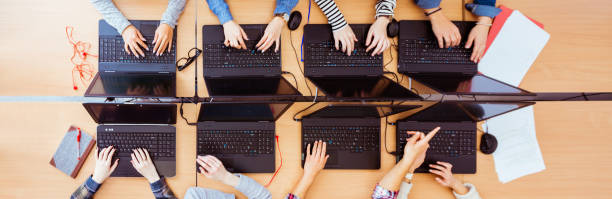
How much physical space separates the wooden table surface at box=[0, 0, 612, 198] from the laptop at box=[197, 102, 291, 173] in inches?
2.1

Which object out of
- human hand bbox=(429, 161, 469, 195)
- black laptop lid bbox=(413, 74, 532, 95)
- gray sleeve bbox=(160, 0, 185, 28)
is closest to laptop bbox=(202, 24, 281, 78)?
gray sleeve bbox=(160, 0, 185, 28)

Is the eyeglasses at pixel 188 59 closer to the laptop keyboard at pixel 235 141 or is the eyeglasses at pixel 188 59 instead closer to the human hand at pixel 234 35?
the human hand at pixel 234 35

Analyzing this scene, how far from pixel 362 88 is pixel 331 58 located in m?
0.21

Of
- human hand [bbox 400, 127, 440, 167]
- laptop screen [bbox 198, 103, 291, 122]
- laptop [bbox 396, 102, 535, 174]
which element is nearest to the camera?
laptop screen [bbox 198, 103, 291, 122]

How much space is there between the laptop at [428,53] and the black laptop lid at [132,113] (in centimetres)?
108

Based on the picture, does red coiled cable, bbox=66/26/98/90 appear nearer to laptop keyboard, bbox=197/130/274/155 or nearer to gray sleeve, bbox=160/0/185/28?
gray sleeve, bbox=160/0/185/28

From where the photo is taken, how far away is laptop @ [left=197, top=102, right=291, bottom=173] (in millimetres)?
1472

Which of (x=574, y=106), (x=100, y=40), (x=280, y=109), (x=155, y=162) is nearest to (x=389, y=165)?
(x=280, y=109)

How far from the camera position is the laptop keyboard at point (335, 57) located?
1.45m

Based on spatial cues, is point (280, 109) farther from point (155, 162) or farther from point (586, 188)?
point (586, 188)

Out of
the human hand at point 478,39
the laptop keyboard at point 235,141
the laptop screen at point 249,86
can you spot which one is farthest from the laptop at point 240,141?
the human hand at point 478,39

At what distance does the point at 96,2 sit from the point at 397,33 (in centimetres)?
137

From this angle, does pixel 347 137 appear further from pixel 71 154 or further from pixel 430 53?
pixel 71 154

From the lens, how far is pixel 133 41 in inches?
55.6
